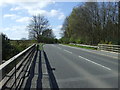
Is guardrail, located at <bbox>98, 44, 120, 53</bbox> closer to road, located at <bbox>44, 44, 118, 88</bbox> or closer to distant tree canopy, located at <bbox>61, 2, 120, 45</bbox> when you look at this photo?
road, located at <bbox>44, 44, 118, 88</bbox>

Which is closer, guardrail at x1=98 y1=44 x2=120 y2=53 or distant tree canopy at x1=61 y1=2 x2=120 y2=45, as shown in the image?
guardrail at x1=98 y1=44 x2=120 y2=53

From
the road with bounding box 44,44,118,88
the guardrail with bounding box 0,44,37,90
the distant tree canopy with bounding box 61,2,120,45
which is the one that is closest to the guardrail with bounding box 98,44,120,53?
the road with bounding box 44,44,118,88

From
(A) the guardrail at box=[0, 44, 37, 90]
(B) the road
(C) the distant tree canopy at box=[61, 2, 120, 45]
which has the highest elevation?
(C) the distant tree canopy at box=[61, 2, 120, 45]

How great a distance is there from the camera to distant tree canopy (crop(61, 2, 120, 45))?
46219 millimetres

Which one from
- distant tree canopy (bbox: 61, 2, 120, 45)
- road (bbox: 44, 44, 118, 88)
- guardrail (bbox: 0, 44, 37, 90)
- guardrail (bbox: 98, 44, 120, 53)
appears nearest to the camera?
guardrail (bbox: 0, 44, 37, 90)

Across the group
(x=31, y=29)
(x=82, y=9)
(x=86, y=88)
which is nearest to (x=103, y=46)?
(x=82, y=9)

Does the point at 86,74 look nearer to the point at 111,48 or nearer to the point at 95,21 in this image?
the point at 111,48

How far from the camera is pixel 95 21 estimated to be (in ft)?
160

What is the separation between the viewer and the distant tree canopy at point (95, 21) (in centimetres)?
4622

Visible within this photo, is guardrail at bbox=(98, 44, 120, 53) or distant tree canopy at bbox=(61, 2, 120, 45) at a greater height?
distant tree canopy at bbox=(61, 2, 120, 45)

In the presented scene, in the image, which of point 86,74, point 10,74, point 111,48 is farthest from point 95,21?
point 10,74

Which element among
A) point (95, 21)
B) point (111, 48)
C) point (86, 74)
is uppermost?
point (95, 21)

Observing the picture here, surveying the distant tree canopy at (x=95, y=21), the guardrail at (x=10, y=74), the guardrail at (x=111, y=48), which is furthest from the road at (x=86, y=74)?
the distant tree canopy at (x=95, y=21)

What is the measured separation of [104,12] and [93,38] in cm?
649
